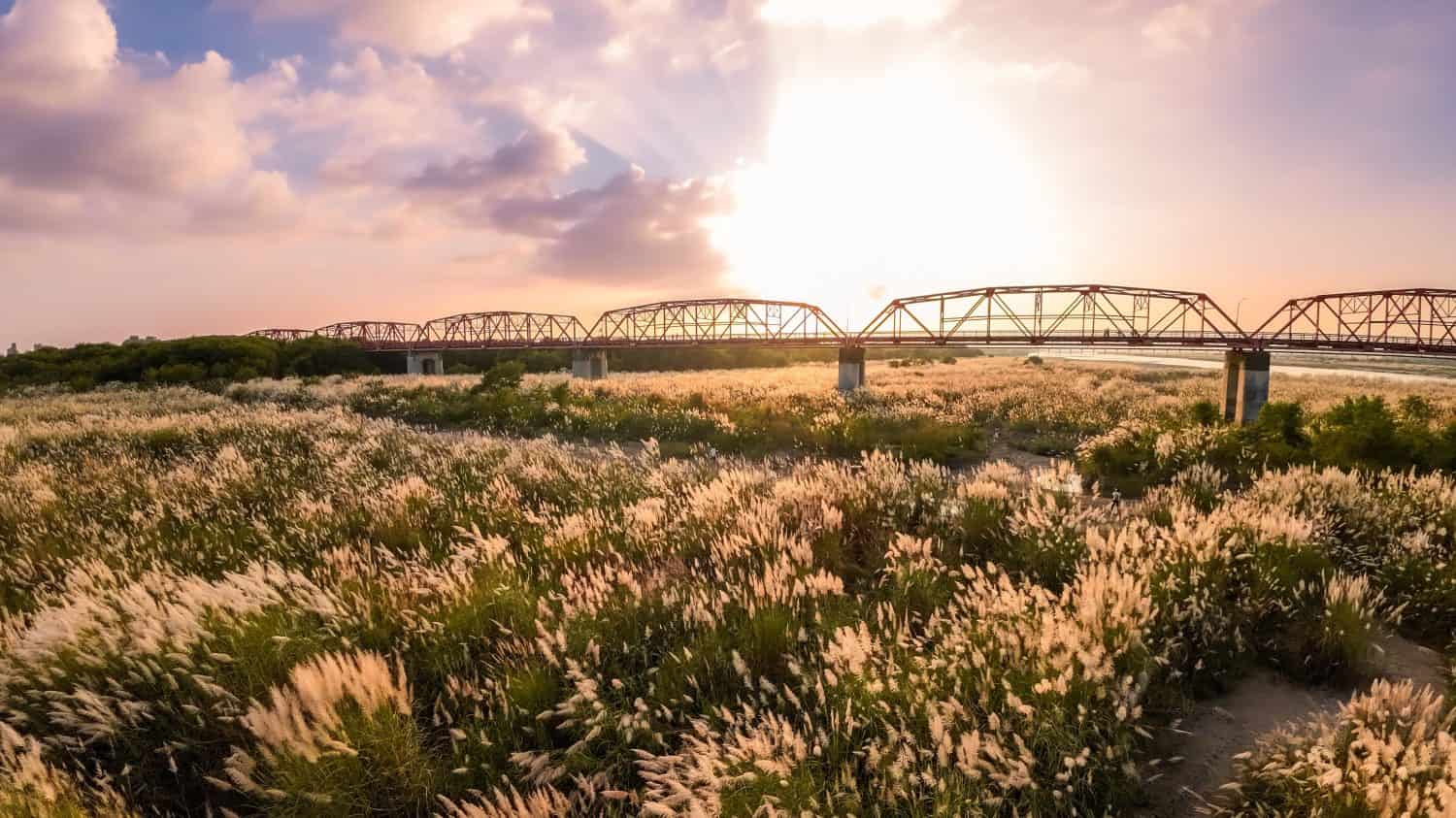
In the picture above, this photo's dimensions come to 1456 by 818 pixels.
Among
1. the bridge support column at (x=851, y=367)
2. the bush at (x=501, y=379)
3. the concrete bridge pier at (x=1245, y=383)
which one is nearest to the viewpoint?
the bush at (x=501, y=379)

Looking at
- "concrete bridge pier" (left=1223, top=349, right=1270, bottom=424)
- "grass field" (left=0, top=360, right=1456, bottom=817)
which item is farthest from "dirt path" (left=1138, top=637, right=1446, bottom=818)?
"concrete bridge pier" (left=1223, top=349, right=1270, bottom=424)

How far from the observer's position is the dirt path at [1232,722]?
278 centimetres

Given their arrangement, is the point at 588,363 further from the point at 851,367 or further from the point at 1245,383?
the point at 1245,383

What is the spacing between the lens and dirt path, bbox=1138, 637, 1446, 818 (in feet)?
9.13

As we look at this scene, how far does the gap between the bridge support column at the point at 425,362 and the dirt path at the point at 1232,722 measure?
78.4 metres

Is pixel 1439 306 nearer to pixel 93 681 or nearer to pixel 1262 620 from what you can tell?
pixel 1262 620

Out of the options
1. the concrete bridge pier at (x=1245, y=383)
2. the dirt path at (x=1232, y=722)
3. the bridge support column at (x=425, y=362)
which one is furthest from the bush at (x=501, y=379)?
the bridge support column at (x=425, y=362)

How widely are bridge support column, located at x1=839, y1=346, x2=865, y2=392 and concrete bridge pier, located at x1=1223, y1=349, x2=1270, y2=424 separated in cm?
1719

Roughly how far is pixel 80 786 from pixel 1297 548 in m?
7.84

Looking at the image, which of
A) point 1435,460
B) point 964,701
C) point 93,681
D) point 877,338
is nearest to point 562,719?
point 964,701

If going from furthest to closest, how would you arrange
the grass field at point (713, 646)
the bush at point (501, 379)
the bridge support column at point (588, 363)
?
the bridge support column at point (588, 363) < the bush at point (501, 379) < the grass field at point (713, 646)

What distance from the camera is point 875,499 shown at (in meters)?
6.31

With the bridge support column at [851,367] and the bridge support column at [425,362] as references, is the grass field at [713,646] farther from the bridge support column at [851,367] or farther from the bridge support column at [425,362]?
the bridge support column at [425,362]

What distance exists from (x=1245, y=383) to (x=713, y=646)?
35.2 meters
